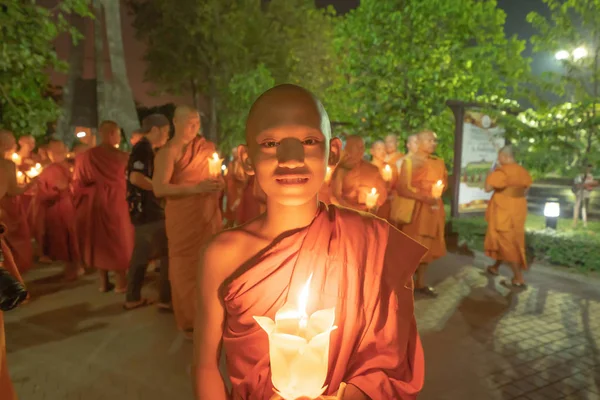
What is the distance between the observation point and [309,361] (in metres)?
1.36

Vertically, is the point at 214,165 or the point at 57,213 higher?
the point at 214,165

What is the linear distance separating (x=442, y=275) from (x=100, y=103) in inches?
533

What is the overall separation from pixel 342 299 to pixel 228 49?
75.7ft

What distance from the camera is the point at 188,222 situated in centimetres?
514

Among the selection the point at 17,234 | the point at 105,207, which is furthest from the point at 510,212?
the point at 17,234

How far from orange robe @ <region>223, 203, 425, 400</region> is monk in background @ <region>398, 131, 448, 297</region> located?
5283 mm

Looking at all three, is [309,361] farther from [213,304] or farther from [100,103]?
[100,103]

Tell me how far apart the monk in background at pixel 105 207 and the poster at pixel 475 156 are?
7951 mm

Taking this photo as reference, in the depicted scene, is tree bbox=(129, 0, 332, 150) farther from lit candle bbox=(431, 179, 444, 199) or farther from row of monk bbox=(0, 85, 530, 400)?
row of monk bbox=(0, 85, 530, 400)

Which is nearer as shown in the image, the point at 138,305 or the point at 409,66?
the point at 138,305

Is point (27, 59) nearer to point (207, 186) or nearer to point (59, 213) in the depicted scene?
point (59, 213)

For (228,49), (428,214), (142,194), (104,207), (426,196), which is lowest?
(428,214)

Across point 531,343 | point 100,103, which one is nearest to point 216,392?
point 531,343

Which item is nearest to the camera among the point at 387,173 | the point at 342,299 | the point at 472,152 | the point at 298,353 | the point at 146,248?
the point at 298,353
